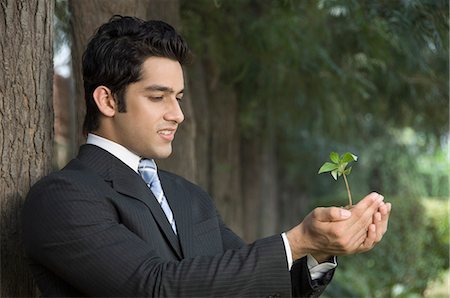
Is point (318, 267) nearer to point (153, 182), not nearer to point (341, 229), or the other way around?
point (341, 229)

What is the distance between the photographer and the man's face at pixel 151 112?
291cm

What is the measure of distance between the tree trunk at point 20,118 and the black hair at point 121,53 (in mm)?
240

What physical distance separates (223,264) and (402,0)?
10.6ft

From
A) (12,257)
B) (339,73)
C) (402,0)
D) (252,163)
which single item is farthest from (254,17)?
(12,257)

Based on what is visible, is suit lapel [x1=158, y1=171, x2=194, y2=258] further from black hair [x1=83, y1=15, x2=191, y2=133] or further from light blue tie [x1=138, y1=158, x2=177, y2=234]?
black hair [x1=83, y1=15, x2=191, y2=133]

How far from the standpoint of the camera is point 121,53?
9.63 feet

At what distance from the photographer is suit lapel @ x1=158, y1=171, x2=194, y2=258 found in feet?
9.61

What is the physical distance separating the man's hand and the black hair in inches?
32.6

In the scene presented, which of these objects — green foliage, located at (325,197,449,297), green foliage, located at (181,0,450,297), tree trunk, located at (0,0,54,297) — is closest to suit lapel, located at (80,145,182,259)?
tree trunk, located at (0,0,54,297)

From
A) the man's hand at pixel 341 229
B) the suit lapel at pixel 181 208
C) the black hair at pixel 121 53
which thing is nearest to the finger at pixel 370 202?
the man's hand at pixel 341 229

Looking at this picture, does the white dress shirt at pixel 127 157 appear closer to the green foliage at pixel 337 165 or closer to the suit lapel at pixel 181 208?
the suit lapel at pixel 181 208

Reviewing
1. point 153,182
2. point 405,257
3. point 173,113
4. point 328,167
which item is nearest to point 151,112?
point 173,113

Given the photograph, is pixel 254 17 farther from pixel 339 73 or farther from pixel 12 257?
pixel 12 257

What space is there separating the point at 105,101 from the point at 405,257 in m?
10.9
